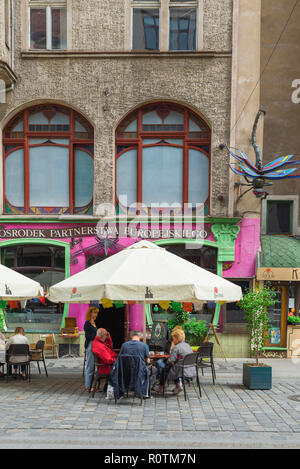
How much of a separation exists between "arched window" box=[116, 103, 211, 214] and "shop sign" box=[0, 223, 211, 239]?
2.26ft

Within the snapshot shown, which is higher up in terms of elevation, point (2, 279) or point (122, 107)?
point (122, 107)

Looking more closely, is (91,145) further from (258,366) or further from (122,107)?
(258,366)

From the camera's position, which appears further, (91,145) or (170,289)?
(91,145)

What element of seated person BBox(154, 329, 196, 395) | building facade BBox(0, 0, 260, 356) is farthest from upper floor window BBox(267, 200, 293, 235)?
seated person BBox(154, 329, 196, 395)

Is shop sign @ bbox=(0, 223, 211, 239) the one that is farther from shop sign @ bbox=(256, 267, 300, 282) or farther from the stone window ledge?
the stone window ledge

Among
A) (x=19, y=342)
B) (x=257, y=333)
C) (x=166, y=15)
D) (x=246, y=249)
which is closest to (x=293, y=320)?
(x=246, y=249)

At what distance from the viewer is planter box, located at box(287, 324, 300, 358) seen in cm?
1406

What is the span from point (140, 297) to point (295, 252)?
26.1 feet

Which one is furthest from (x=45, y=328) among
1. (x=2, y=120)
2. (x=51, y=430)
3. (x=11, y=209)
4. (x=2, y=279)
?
(x=51, y=430)

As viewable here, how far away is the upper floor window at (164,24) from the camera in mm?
14500

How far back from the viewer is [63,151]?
14.7 m

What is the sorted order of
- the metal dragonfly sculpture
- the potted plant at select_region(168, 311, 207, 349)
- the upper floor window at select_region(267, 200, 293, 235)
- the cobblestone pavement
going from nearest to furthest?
the cobblestone pavement, the metal dragonfly sculpture, the potted plant at select_region(168, 311, 207, 349), the upper floor window at select_region(267, 200, 293, 235)

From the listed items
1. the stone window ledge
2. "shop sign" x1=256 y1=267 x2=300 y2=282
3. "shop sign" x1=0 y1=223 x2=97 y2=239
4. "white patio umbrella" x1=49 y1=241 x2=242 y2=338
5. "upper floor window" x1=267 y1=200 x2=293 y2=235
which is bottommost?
"shop sign" x1=256 y1=267 x2=300 y2=282
